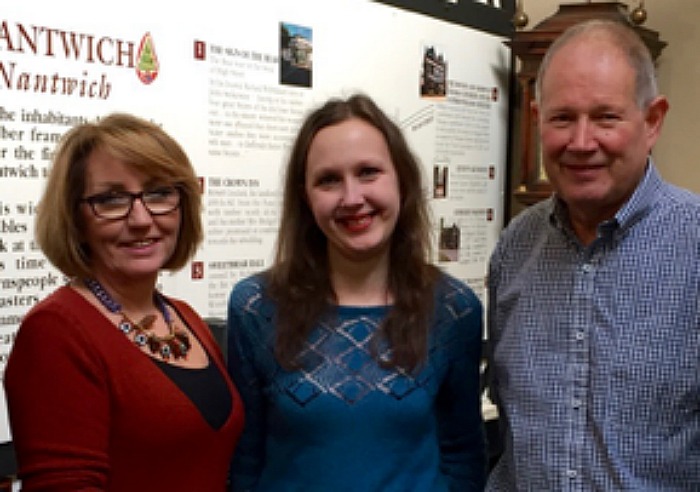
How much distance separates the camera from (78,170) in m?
1.41

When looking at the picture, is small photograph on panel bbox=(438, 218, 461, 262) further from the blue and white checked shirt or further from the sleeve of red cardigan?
the sleeve of red cardigan

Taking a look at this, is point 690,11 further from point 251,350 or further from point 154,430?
point 154,430

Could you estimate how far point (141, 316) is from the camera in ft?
4.95

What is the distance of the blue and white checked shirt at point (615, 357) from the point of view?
4.63ft

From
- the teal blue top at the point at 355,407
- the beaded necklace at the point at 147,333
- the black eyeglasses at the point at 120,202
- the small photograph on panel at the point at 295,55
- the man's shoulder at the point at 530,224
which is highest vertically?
the small photograph on panel at the point at 295,55

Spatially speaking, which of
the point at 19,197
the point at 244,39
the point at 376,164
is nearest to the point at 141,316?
the point at 376,164

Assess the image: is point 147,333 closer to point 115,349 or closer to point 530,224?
point 115,349

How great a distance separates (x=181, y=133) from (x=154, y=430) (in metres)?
1.30

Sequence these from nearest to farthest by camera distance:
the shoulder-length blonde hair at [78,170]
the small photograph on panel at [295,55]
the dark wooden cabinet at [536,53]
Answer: the shoulder-length blonde hair at [78,170]
the small photograph on panel at [295,55]
the dark wooden cabinet at [536,53]

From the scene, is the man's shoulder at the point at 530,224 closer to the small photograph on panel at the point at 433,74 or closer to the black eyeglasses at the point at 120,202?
the black eyeglasses at the point at 120,202

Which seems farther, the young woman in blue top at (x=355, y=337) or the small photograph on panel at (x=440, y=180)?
the small photograph on panel at (x=440, y=180)

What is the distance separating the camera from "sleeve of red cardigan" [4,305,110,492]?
50.5 inches

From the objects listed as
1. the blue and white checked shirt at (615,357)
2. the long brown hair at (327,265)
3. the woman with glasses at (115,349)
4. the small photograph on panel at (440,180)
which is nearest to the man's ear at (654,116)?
the blue and white checked shirt at (615,357)

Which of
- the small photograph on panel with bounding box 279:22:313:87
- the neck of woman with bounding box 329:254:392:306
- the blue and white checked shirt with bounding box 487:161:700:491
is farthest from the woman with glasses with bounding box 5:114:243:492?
the small photograph on panel with bounding box 279:22:313:87
